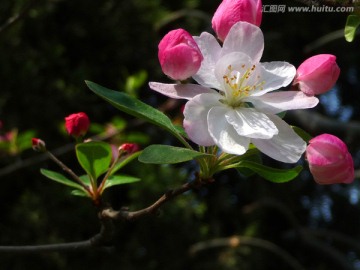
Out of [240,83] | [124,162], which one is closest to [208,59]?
[240,83]

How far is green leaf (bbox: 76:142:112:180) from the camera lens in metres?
1.01

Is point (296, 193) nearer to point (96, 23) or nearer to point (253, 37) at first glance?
point (96, 23)

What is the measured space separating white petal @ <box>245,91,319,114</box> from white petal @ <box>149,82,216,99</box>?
0.08 metres

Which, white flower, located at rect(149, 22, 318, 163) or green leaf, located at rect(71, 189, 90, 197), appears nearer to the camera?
white flower, located at rect(149, 22, 318, 163)

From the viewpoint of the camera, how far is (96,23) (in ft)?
12.2

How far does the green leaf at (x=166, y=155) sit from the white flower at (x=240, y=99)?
19 millimetres

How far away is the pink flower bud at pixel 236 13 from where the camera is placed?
2.72 ft

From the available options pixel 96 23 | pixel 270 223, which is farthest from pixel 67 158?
pixel 270 223

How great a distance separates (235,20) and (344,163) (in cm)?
24

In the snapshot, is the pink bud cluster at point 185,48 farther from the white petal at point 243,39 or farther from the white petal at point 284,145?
the white petal at point 284,145

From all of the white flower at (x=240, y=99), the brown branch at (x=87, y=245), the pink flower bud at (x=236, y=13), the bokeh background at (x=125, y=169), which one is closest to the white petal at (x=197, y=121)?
the white flower at (x=240, y=99)

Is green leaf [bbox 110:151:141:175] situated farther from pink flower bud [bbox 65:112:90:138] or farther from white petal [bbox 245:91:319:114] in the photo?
white petal [bbox 245:91:319:114]

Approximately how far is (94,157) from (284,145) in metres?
0.38

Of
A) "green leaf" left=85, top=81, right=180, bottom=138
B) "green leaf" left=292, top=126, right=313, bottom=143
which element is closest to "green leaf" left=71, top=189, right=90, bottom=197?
"green leaf" left=85, top=81, right=180, bottom=138
